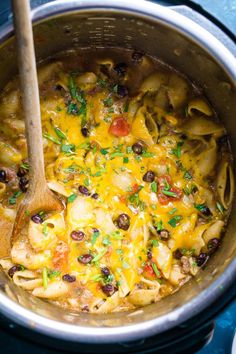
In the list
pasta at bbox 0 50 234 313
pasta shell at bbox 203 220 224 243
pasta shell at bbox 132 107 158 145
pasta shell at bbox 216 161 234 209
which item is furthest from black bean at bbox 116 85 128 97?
pasta shell at bbox 203 220 224 243

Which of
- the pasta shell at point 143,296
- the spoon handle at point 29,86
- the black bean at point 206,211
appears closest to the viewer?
the spoon handle at point 29,86

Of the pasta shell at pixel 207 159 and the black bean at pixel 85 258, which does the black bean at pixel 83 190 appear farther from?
the pasta shell at pixel 207 159

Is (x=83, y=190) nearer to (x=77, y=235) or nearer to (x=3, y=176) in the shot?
(x=77, y=235)

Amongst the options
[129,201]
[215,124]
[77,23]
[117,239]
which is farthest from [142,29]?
[117,239]

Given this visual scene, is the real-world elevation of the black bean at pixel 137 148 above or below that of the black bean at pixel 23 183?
above

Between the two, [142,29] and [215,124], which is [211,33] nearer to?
[142,29]

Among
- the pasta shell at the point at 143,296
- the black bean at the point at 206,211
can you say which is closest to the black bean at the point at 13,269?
the pasta shell at the point at 143,296

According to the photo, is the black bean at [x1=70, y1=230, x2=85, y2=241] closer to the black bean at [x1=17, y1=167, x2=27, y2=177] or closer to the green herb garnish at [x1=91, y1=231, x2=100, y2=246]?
the green herb garnish at [x1=91, y1=231, x2=100, y2=246]
